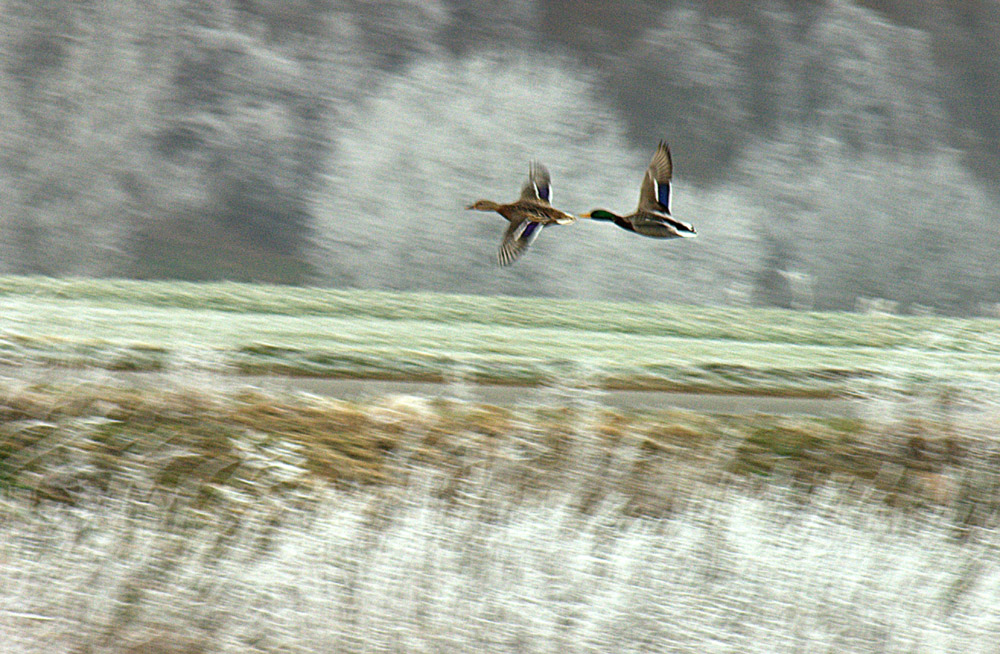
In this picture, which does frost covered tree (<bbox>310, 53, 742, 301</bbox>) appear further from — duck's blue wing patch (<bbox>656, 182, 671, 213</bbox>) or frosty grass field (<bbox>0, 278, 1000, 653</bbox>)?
duck's blue wing patch (<bbox>656, 182, 671, 213</bbox>)

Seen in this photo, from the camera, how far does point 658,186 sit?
4109mm

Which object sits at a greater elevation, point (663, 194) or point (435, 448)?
point (663, 194)

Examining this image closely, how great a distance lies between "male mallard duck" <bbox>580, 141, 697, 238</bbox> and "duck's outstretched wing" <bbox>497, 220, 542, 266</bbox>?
0.72 ft

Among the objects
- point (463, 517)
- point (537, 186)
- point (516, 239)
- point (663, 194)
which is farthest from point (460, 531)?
point (663, 194)

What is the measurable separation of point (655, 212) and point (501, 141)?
5.31 meters

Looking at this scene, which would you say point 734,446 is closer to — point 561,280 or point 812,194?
point 561,280

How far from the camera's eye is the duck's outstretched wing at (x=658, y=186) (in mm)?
4055

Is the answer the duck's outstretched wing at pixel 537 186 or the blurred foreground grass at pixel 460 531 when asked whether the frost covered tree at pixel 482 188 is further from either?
the blurred foreground grass at pixel 460 531

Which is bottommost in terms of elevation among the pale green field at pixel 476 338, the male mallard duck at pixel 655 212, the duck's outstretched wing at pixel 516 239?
the pale green field at pixel 476 338

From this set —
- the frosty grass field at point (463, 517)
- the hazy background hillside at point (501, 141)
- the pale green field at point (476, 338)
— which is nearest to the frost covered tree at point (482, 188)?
the hazy background hillside at point (501, 141)

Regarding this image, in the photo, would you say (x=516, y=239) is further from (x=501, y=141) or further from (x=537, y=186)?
(x=501, y=141)

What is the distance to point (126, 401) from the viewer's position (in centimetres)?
395

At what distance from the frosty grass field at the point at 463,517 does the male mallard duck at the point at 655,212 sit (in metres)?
0.83

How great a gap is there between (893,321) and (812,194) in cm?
202
